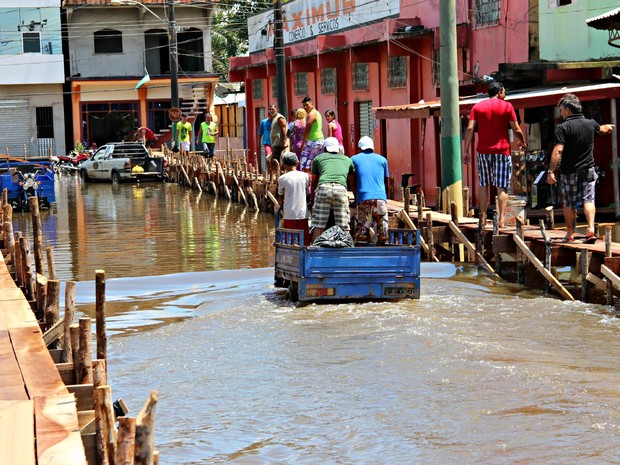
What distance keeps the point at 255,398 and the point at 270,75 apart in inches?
1272

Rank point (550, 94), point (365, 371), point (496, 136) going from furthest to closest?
point (550, 94), point (496, 136), point (365, 371)

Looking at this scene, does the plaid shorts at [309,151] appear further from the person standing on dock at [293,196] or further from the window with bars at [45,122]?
the window with bars at [45,122]

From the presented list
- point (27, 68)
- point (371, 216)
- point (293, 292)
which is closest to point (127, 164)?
point (27, 68)

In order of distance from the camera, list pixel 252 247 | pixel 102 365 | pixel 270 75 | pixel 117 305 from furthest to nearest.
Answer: pixel 270 75 → pixel 252 247 → pixel 117 305 → pixel 102 365

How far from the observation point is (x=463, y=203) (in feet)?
64.2

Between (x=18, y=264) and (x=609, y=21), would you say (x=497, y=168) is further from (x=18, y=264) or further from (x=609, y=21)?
(x=18, y=264)

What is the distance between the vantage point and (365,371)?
11070mm

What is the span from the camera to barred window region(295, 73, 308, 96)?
39.1 m

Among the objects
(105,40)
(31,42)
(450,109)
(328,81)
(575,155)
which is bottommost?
(575,155)

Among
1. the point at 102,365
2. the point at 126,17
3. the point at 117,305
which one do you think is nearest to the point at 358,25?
the point at 117,305

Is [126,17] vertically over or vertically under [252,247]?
over

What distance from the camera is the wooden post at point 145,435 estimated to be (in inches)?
209

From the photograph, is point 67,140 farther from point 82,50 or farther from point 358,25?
point 358,25

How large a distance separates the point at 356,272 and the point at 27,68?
4511 cm
